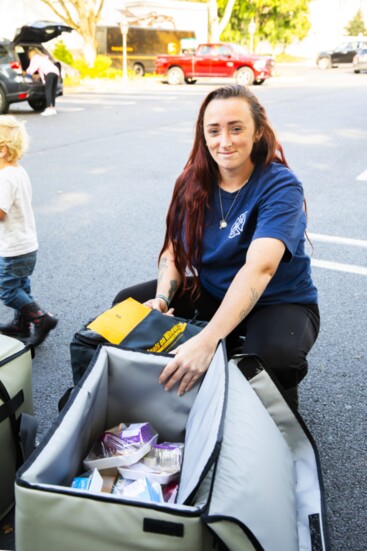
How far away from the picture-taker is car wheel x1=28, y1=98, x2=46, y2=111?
1359 cm

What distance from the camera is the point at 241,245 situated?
7.87 feet

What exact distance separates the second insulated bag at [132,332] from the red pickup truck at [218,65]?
69.5 ft

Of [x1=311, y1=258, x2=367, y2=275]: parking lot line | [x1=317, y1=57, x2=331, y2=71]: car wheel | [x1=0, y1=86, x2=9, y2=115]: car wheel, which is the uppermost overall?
[x1=0, y1=86, x2=9, y2=115]: car wheel

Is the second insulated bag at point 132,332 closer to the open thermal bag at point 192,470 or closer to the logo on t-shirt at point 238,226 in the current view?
the open thermal bag at point 192,470

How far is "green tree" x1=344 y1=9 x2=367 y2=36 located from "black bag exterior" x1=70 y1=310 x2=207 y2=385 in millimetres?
69015

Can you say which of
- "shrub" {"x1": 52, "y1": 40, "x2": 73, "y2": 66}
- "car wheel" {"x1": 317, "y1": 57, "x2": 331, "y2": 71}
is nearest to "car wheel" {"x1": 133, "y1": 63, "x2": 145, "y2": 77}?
"shrub" {"x1": 52, "y1": 40, "x2": 73, "y2": 66}

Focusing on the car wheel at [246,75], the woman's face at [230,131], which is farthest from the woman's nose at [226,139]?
the car wheel at [246,75]

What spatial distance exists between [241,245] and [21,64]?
12.4m

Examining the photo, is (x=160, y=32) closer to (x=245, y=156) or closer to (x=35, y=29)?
(x=35, y=29)

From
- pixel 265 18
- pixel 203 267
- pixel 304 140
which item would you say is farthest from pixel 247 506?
pixel 265 18

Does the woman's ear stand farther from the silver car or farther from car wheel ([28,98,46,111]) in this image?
the silver car

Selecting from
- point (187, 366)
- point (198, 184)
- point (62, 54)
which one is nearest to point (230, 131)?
point (198, 184)

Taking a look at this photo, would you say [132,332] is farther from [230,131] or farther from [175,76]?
[175,76]

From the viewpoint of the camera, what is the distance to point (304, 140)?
9867 millimetres
